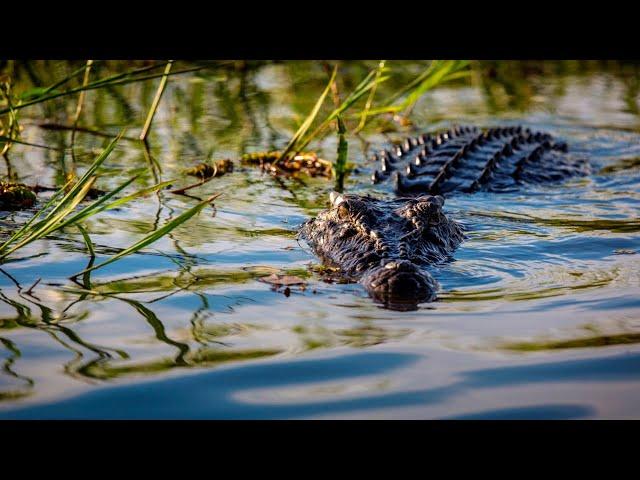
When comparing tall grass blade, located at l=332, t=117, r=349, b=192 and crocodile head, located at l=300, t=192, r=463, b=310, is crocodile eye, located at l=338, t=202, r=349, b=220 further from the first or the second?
tall grass blade, located at l=332, t=117, r=349, b=192

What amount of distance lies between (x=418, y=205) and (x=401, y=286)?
4.17ft

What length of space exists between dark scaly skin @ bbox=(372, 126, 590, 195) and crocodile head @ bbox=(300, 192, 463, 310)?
1.51 m

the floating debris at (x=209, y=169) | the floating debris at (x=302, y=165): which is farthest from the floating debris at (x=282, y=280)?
the floating debris at (x=302, y=165)

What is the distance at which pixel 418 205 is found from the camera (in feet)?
16.5

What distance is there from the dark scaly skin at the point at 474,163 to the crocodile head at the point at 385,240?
1.51 meters

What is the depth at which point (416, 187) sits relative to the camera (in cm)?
677

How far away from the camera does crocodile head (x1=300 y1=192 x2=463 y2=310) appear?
390cm

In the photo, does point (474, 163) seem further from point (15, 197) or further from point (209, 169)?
point (15, 197)

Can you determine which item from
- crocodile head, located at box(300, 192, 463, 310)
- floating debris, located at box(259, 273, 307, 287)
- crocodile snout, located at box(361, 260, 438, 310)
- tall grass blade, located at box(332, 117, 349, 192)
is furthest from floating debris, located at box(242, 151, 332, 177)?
crocodile snout, located at box(361, 260, 438, 310)
